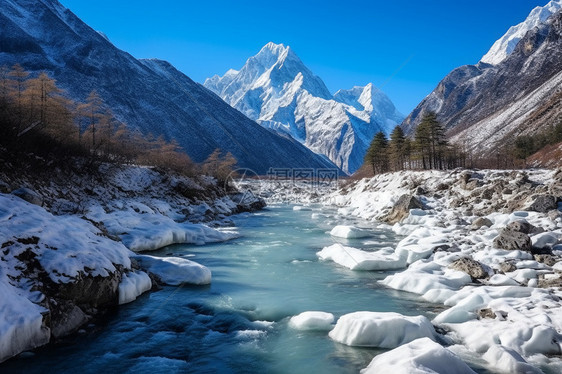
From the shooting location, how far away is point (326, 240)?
82.1 ft

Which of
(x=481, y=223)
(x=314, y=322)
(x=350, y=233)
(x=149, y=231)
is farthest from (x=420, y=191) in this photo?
(x=314, y=322)

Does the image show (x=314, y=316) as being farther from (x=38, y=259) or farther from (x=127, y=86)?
(x=127, y=86)

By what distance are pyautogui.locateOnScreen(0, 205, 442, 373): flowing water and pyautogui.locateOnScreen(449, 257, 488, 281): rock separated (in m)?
A: 2.86

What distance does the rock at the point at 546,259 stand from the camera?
13.2 meters

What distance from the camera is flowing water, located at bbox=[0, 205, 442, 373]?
312 inches

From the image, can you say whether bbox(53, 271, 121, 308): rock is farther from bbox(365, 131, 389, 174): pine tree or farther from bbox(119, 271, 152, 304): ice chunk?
bbox(365, 131, 389, 174): pine tree

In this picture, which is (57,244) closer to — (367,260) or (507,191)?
(367,260)

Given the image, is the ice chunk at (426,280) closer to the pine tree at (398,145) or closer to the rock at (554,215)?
the rock at (554,215)

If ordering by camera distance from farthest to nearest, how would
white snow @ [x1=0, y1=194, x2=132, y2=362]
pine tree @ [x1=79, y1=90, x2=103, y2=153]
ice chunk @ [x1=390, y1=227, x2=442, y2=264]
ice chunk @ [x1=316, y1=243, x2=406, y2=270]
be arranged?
pine tree @ [x1=79, y1=90, x2=103, y2=153]
ice chunk @ [x1=390, y1=227, x2=442, y2=264]
ice chunk @ [x1=316, y1=243, x2=406, y2=270]
white snow @ [x1=0, y1=194, x2=132, y2=362]

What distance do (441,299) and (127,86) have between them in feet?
699

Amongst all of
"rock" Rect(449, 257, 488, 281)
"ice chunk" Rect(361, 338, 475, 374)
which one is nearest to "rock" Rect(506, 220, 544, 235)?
"rock" Rect(449, 257, 488, 281)

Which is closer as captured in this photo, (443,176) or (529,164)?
(443,176)

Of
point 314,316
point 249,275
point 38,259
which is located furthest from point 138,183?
point 314,316

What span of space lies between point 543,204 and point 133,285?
21.9 meters
